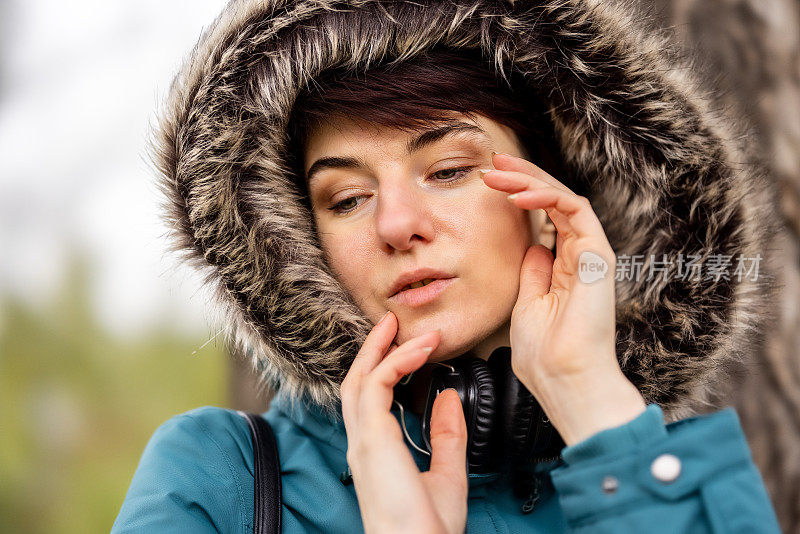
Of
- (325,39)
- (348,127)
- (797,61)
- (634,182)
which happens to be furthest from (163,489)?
(797,61)

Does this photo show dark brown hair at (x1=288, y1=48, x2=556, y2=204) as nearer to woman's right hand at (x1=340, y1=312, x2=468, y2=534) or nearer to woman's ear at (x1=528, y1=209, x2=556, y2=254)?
woman's ear at (x1=528, y1=209, x2=556, y2=254)

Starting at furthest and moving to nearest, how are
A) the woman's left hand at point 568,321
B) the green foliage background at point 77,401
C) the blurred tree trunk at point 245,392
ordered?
the green foliage background at point 77,401 < the blurred tree trunk at point 245,392 < the woman's left hand at point 568,321

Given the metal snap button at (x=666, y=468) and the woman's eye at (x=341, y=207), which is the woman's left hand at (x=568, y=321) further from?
the woman's eye at (x=341, y=207)

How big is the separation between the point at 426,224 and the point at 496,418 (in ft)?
1.73

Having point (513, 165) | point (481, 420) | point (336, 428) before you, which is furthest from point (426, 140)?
point (336, 428)

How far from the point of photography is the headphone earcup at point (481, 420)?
139 cm

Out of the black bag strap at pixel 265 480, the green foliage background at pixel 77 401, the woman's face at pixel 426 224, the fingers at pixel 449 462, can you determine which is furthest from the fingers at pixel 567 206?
the green foliage background at pixel 77 401

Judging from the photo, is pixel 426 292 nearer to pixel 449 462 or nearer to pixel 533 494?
pixel 449 462

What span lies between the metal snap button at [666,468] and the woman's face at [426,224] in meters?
0.54

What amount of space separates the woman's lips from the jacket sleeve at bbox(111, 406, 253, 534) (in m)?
0.61

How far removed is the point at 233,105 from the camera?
167cm

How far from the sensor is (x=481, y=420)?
139 centimetres

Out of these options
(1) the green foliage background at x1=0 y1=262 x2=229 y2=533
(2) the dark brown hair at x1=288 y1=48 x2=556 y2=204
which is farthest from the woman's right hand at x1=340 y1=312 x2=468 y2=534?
(1) the green foliage background at x1=0 y1=262 x2=229 y2=533

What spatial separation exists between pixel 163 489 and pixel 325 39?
1.24 meters
